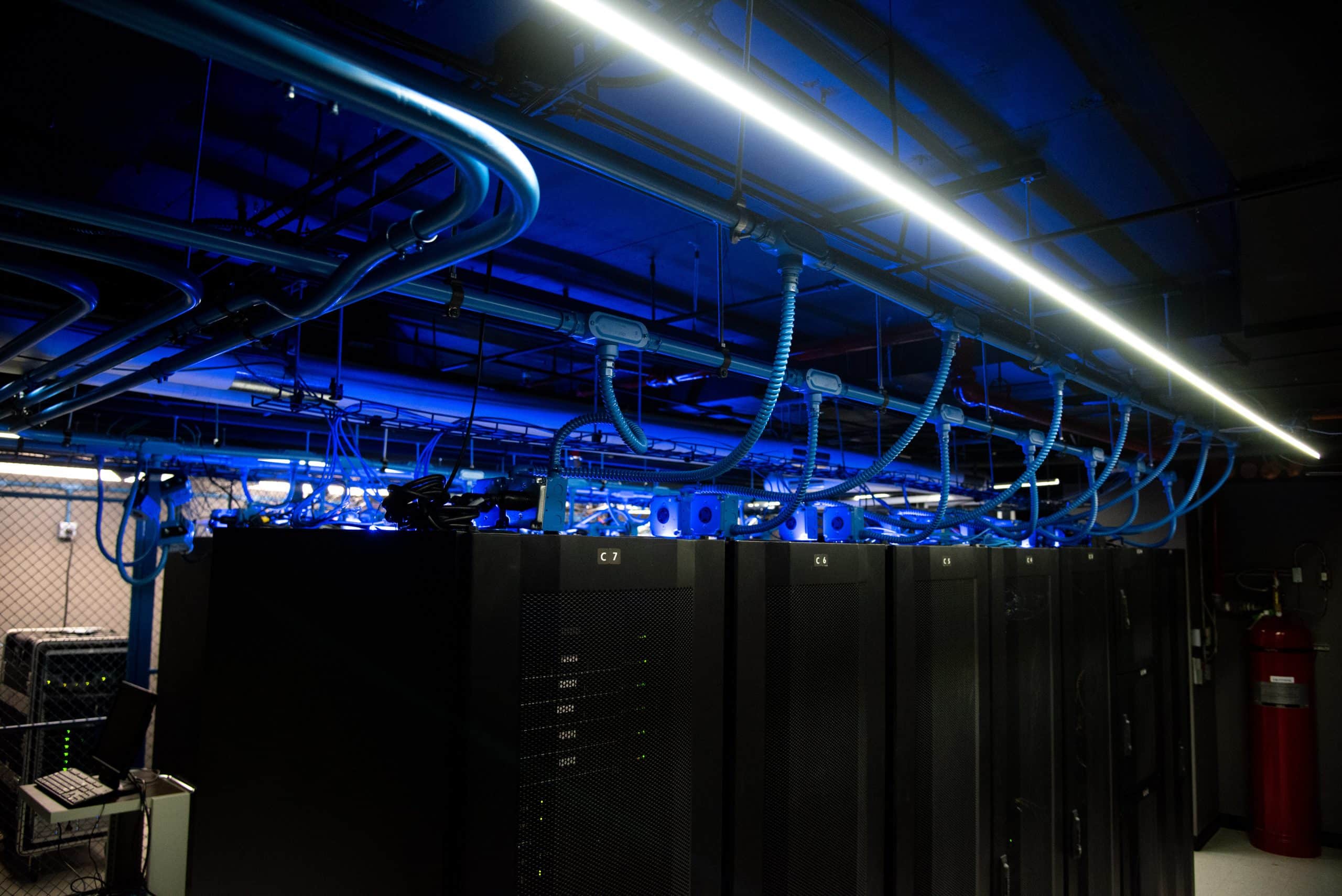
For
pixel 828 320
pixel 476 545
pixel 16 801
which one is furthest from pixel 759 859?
pixel 16 801

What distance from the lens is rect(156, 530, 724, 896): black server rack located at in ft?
3.55

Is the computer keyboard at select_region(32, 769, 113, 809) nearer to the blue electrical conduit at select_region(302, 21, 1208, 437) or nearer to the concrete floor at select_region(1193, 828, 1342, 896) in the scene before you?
the blue electrical conduit at select_region(302, 21, 1208, 437)

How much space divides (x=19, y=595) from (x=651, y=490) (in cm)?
556

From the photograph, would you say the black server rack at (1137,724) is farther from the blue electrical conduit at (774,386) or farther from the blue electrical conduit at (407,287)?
the blue electrical conduit at (774,386)

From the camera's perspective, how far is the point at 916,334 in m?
3.48

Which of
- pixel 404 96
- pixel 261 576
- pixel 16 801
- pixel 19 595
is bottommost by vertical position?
pixel 16 801

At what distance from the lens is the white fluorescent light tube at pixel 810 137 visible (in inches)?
33.9

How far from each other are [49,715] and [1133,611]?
22.1 ft

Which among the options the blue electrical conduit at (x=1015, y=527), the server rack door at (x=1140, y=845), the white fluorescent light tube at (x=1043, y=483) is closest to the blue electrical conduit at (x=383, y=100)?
the blue electrical conduit at (x=1015, y=527)

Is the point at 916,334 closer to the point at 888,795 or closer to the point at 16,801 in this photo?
the point at 888,795

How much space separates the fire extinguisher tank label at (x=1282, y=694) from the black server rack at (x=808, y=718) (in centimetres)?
595

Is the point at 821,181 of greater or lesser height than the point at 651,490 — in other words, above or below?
above

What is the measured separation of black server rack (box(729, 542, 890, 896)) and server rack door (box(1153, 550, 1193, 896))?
301 centimetres

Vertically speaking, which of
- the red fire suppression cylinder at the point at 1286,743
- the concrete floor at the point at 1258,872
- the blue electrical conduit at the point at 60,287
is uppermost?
the blue electrical conduit at the point at 60,287
